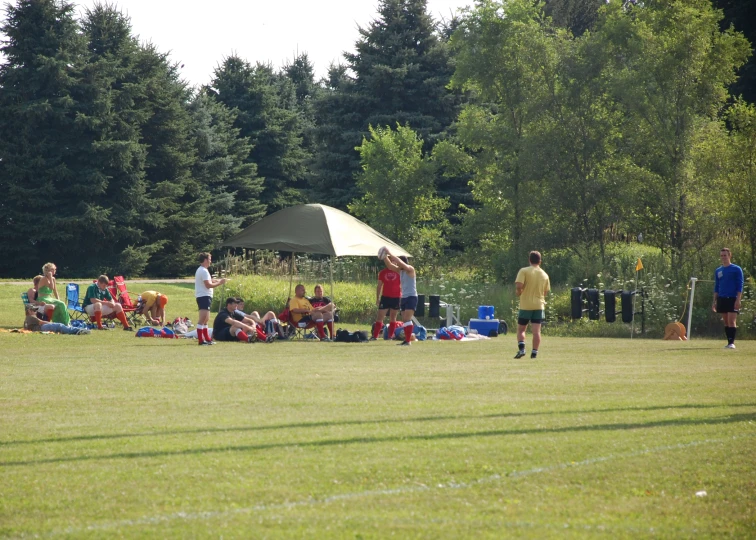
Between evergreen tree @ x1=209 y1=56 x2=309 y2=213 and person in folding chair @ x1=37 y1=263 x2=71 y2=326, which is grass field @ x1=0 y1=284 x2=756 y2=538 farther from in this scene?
evergreen tree @ x1=209 y1=56 x2=309 y2=213

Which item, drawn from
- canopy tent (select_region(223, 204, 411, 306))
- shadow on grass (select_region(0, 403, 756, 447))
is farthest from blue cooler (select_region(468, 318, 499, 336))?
shadow on grass (select_region(0, 403, 756, 447))

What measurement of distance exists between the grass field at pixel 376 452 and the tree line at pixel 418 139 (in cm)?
1861

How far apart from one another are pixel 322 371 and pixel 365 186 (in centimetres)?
3306

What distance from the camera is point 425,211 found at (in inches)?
1810

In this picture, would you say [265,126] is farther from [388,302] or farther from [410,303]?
[410,303]

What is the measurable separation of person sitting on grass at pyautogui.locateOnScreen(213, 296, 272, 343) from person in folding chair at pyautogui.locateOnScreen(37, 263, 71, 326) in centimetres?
344

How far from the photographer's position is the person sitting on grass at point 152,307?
2416 centimetres

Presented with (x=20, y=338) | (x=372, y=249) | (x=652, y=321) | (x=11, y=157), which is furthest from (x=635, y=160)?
(x=11, y=157)

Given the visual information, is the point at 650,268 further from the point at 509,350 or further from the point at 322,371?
the point at 322,371

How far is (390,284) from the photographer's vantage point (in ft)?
66.3

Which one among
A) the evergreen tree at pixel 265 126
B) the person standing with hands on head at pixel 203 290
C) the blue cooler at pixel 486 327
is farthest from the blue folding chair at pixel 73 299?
the evergreen tree at pixel 265 126

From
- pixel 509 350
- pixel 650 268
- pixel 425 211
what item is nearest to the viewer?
pixel 509 350

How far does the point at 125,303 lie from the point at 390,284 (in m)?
7.81

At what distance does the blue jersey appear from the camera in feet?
61.3
